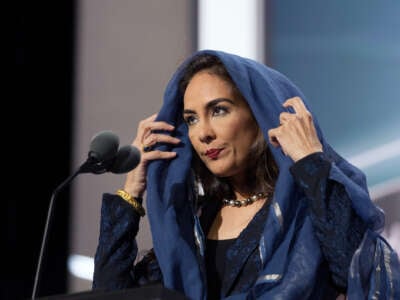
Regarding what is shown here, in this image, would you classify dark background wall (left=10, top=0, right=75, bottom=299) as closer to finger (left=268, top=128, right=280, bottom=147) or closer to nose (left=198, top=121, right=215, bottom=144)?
nose (left=198, top=121, right=215, bottom=144)

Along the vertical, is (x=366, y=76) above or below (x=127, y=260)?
above

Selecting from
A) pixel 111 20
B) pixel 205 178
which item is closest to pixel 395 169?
pixel 205 178

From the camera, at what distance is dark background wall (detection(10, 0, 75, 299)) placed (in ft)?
8.77

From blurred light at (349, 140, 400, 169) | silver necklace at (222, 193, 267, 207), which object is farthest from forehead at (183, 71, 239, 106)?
blurred light at (349, 140, 400, 169)

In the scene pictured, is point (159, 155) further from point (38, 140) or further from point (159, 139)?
point (38, 140)

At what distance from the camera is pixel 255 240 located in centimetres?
163

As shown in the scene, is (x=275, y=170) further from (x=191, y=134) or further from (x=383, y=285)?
(x=383, y=285)

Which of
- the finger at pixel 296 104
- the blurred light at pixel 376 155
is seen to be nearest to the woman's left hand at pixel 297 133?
the finger at pixel 296 104

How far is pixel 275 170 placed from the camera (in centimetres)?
172

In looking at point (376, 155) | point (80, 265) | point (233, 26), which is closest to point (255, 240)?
point (376, 155)

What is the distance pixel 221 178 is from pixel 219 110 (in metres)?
0.18

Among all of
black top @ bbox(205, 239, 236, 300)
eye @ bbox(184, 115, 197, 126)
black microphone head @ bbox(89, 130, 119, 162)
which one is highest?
black microphone head @ bbox(89, 130, 119, 162)

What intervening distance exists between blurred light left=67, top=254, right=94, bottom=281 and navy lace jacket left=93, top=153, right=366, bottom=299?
830 mm

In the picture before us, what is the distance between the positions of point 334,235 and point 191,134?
0.40 m
